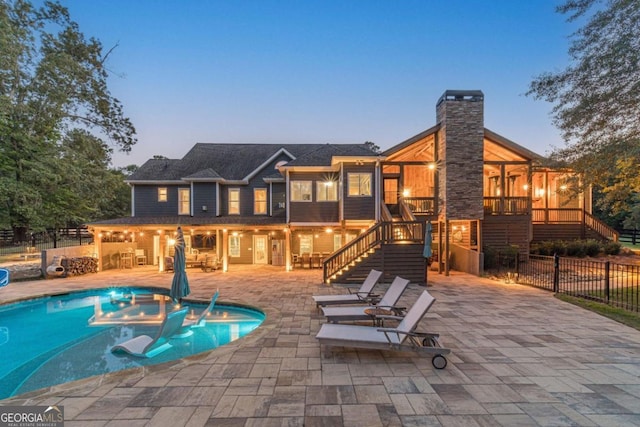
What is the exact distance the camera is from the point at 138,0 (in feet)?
79.0

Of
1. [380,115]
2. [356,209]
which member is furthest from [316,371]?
[380,115]

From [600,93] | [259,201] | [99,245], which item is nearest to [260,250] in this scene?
[259,201]

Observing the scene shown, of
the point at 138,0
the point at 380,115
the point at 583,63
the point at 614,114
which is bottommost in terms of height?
the point at 614,114

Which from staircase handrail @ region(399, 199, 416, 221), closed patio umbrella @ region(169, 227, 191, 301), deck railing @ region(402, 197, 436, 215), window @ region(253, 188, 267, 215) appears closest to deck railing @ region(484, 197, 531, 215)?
deck railing @ region(402, 197, 436, 215)

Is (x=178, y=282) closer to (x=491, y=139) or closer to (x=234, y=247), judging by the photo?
(x=234, y=247)

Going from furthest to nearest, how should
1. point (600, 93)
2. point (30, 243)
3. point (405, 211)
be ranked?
point (30, 243) < point (405, 211) < point (600, 93)

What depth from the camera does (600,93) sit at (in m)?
10.2

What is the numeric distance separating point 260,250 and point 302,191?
17.7 ft

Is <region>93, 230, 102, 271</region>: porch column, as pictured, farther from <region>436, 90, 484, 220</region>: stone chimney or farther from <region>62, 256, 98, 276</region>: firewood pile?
<region>436, 90, 484, 220</region>: stone chimney

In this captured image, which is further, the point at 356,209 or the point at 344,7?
the point at 344,7

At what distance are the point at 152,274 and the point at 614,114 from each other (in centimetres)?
2090

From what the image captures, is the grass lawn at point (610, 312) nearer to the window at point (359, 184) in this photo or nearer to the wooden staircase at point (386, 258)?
the wooden staircase at point (386, 258)

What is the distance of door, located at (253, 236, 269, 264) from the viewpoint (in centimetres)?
1864

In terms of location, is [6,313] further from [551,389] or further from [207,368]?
[551,389]
